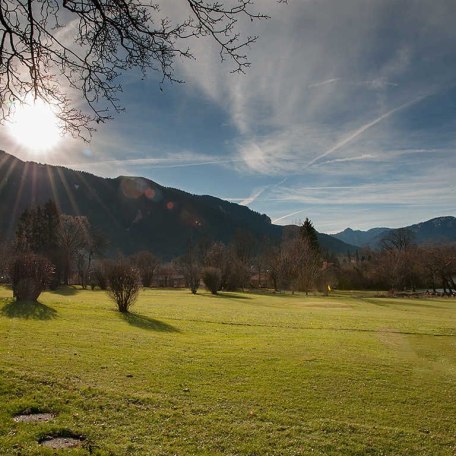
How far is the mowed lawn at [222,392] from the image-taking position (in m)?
6.69

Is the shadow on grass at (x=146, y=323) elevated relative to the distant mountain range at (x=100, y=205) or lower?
lower

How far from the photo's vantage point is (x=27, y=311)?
20469 millimetres

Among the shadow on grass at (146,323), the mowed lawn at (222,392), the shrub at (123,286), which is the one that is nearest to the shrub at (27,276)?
the shrub at (123,286)

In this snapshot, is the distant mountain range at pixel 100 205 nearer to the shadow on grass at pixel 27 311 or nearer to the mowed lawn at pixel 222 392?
the shadow on grass at pixel 27 311

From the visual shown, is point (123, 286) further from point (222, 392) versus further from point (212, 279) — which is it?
point (212, 279)

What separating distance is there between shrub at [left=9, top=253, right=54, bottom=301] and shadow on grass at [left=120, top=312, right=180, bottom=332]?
6.83 metres

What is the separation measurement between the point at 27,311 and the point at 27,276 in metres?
6.12

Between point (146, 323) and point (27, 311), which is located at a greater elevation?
point (27, 311)

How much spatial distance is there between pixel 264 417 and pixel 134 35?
7147 mm

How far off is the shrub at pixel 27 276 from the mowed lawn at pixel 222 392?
8356 mm

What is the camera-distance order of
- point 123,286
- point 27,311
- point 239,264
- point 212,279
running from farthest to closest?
point 239,264, point 212,279, point 123,286, point 27,311

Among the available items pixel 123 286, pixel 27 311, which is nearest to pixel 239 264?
pixel 123 286

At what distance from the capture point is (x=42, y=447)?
5.77 m

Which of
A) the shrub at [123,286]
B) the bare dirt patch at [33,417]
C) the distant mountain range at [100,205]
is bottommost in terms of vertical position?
the bare dirt patch at [33,417]
